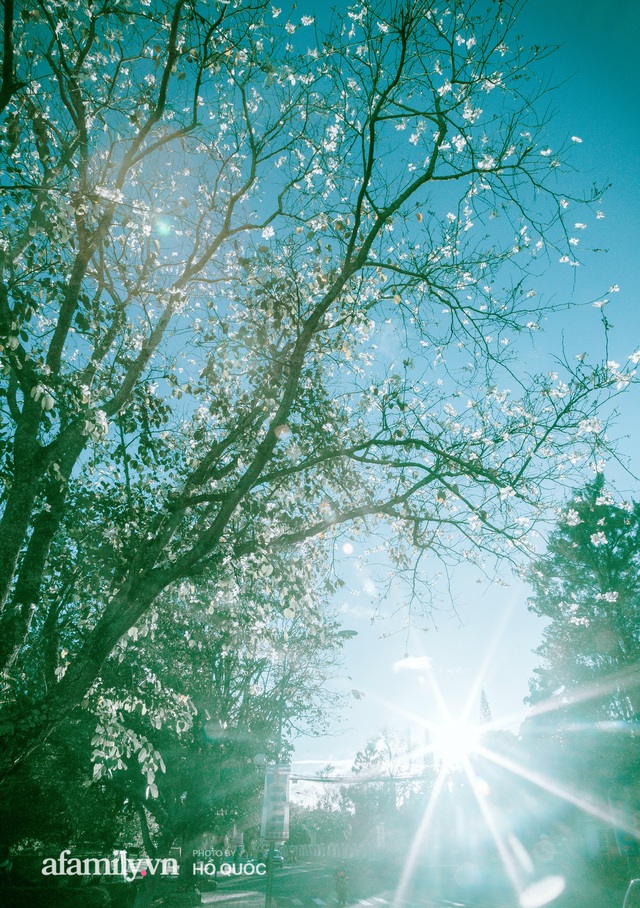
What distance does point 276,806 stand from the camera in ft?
39.5

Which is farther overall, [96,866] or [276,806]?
[96,866]

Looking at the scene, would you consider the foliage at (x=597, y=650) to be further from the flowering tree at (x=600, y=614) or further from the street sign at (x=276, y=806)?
the street sign at (x=276, y=806)

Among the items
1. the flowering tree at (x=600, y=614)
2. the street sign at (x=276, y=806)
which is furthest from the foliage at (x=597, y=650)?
the street sign at (x=276, y=806)

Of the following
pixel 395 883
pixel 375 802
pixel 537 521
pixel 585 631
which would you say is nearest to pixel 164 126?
pixel 537 521

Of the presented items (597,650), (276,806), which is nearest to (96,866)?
(276,806)

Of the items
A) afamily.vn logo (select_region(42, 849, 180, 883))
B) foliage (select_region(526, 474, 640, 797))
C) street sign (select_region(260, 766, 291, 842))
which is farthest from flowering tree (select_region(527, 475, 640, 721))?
afamily.vn logo (select_region(42, 849, 180, 883))

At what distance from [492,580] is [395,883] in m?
40.6

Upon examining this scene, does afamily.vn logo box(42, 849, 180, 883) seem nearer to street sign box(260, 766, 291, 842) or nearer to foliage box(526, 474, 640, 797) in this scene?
street sign box(260, 766, 291, 842)

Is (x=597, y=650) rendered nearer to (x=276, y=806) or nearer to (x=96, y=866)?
(x=276, y=806)

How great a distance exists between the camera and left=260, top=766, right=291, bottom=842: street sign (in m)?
11.6

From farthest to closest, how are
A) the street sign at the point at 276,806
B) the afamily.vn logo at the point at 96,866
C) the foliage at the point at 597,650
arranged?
the foliage at the point at 597,650 → the afamily.vn logo at the point at 96,866 → the street sign at the point at 276,806

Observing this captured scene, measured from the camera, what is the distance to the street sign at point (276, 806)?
1158 cm

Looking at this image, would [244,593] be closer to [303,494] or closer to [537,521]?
[303,494]

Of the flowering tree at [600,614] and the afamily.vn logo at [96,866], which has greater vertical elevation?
the flowering tree at [600,614]
